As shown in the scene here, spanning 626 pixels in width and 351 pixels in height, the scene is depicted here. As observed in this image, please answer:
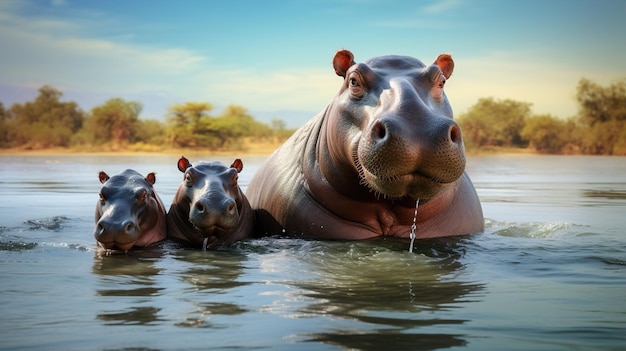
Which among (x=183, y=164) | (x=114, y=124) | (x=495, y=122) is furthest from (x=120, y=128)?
(x=183, y=164)

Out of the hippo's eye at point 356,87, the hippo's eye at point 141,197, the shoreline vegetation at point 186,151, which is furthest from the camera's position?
the shoreline vegetation at point 186,151

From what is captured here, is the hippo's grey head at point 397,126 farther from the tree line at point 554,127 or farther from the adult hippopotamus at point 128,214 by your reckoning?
the tree line at point 554,127

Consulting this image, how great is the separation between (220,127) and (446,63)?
5461 centimetres

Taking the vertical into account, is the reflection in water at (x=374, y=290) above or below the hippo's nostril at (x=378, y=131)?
below

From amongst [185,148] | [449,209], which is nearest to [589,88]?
[185,148]

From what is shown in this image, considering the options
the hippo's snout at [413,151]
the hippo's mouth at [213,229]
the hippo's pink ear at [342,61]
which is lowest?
the hippo's mouth at [213,229]

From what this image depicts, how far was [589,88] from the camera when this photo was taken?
6053 cm

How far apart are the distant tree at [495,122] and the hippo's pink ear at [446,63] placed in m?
49.8

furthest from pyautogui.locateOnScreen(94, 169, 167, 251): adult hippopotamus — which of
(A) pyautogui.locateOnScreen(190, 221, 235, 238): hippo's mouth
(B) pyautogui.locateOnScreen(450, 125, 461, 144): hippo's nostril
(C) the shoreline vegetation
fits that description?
(C) the shoreline vegetation

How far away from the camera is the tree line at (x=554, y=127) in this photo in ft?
174

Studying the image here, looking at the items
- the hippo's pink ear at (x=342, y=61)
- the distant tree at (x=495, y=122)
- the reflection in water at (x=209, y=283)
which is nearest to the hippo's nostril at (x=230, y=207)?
the reflection in water at (x=209, y=283)

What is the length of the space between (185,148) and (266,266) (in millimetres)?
53949

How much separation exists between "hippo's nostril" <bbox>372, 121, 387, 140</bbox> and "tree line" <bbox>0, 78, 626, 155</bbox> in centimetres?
4977

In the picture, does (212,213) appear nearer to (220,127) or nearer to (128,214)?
(128,214)
